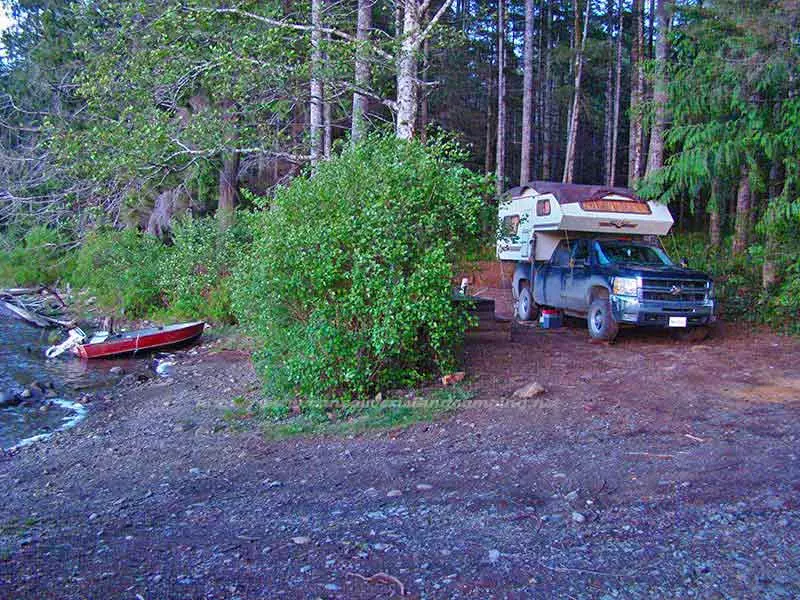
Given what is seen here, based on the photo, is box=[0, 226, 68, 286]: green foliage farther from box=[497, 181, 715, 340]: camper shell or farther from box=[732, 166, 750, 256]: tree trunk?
box=[732, 166, 750, 256]: tree trunk

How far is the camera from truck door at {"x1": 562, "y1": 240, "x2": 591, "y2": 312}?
14109mm

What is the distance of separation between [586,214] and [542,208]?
129 cm

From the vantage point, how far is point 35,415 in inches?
504

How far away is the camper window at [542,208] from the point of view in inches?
602

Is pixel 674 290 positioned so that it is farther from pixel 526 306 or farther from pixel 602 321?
pixel 526 306

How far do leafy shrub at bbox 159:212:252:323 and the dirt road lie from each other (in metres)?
10.3

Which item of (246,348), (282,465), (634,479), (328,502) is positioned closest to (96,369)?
(246,348)

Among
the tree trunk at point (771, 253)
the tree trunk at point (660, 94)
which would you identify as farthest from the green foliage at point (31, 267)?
the tree trunk at point (771, 253)

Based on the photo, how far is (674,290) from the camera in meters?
12.7

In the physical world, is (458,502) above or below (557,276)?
below

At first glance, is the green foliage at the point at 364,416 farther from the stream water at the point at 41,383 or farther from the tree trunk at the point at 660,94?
the tree trunk at the point at 660,94

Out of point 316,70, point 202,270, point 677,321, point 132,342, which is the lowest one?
point 132,342

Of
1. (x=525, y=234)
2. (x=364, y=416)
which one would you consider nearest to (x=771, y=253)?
(x=525, y=234)

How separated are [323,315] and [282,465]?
2.32 m
